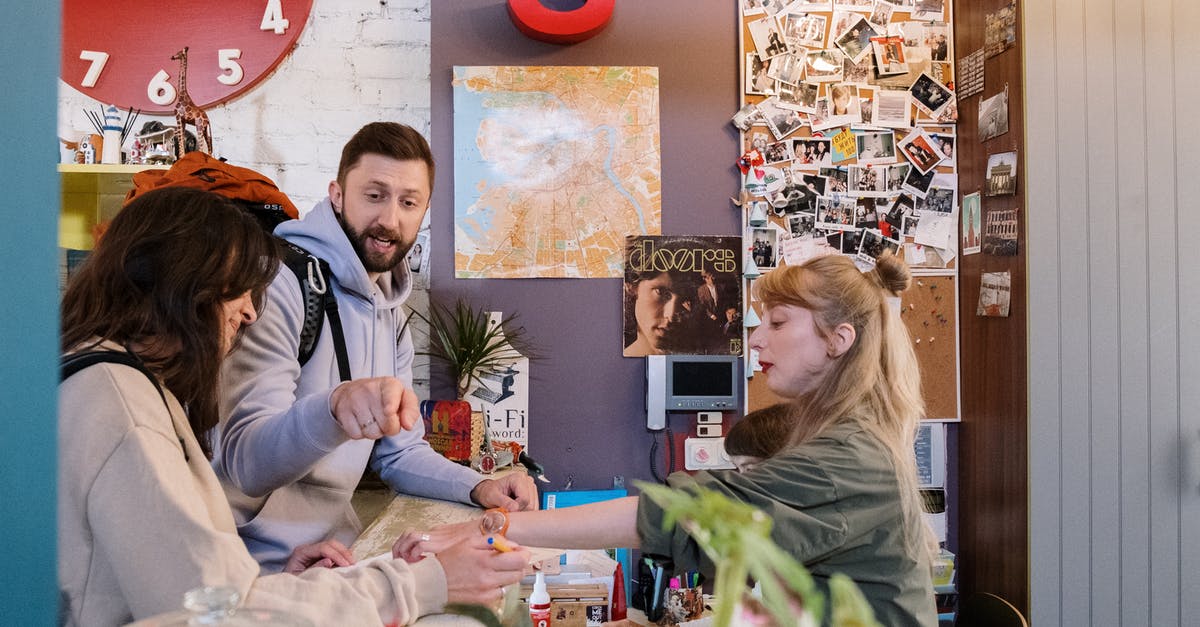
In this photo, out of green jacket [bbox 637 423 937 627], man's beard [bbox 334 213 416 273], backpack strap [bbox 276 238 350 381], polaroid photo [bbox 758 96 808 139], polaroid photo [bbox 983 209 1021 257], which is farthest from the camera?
polaroid photo [bbox 758 96 808 139]

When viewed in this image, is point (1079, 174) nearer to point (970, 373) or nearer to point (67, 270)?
point (970, 373)

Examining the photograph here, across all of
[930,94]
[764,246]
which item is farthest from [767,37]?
[764,246]

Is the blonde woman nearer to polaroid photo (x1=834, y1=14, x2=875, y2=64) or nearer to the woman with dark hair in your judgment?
the woman with dark hair

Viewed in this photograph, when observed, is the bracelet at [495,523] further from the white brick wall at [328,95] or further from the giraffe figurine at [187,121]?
the giraffe figurine at [187,121]

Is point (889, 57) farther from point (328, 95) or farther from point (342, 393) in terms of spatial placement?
point (342, 393)

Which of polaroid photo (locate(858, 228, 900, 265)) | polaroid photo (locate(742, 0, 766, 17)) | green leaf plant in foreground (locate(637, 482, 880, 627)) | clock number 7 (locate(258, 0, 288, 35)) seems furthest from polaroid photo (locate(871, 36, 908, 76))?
green leaf plant in foreground (locate(637, 482, 880, 627))

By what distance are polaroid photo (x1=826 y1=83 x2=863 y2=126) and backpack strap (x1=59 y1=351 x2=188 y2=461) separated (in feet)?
9.21

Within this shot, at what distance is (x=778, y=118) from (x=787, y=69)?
194mm

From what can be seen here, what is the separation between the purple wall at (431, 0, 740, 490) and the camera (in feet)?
10.5

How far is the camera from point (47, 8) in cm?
60

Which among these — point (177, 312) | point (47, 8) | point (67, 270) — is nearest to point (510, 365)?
point (67, 270)

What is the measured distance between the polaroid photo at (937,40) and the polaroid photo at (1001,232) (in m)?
0.68

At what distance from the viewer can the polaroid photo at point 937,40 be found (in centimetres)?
338

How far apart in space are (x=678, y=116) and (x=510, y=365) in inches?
44.2
